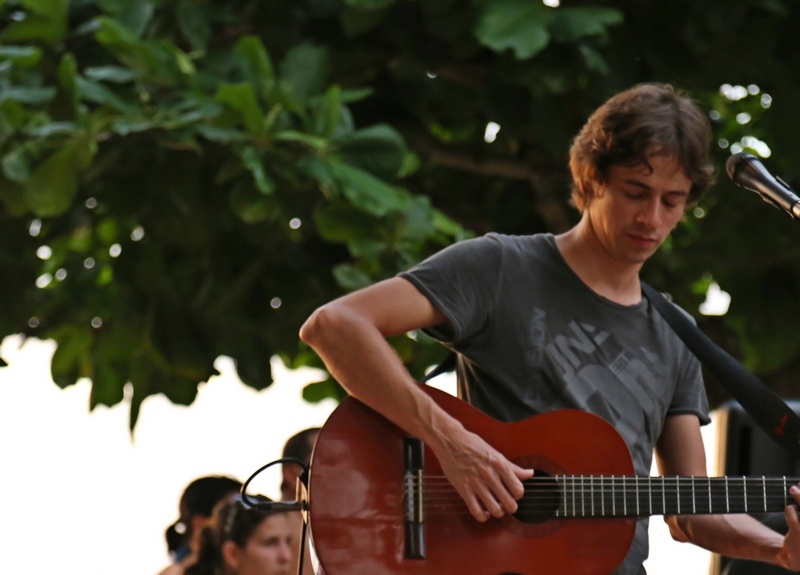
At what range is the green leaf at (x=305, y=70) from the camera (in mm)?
3711

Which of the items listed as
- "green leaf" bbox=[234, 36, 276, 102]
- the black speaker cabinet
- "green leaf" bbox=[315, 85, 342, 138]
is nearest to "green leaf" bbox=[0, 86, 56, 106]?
"green leaf" bbox=[234, 36, 276, 102]

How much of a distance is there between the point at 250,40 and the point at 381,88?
87cm

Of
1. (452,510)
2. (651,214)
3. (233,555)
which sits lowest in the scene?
(233,555)

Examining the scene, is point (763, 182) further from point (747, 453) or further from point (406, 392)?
point (747, 453)

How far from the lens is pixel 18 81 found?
3658 millimetres

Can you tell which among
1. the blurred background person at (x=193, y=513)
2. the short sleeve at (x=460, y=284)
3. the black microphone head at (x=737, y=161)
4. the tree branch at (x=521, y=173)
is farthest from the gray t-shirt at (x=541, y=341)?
the blurred background person at (x=193, y=513)

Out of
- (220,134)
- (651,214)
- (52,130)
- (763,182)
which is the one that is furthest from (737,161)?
(52,130)

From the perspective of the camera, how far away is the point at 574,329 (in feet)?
8.16

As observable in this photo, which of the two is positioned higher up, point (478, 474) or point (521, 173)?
point (478, 474)

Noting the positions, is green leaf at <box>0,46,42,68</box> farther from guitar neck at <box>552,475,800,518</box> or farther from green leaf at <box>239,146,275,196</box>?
guitar neck at <box>552,475,800,518</box>

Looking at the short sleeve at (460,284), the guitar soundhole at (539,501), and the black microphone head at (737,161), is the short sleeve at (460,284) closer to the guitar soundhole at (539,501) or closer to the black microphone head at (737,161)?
the guitar soundhole at (539,501)

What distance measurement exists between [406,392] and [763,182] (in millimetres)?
816

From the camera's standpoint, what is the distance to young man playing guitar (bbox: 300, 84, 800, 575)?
7.77 ft

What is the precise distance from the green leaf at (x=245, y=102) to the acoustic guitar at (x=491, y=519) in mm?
1327
